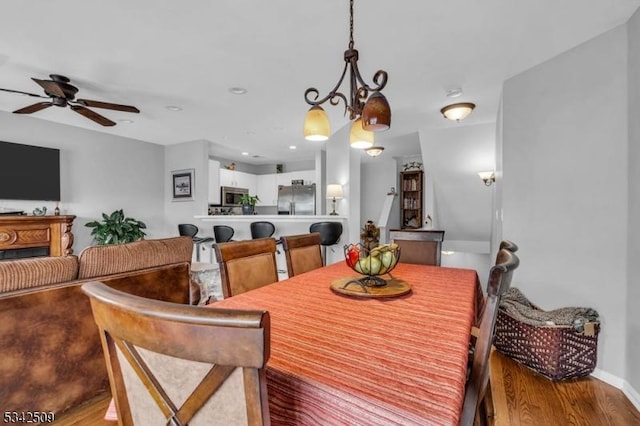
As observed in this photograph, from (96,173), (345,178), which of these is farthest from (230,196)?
(345,178)

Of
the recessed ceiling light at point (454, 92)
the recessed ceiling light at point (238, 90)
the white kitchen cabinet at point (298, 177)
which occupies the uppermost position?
the recessed ceiling light at point (238, 90)

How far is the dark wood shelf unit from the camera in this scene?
7.27m

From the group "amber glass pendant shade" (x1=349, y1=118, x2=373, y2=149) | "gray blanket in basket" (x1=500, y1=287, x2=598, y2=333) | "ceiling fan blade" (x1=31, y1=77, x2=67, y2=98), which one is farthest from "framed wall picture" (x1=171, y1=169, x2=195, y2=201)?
"gray blanket in basket" (x1=500, y1=287, x2=598, y2=333)

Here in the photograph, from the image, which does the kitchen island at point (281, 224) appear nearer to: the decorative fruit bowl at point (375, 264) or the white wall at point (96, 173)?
the white wall at point (96, 173)

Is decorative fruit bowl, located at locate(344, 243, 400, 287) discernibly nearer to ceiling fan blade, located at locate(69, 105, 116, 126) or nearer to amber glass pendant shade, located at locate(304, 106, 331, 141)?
amber glass pendant shade, located at locate(304, 106, 331, 141)

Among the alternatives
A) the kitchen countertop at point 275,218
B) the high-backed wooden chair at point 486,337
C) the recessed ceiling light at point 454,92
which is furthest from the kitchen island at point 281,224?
the high-backed wooden chair at point 486,337

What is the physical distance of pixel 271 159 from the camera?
301 inches

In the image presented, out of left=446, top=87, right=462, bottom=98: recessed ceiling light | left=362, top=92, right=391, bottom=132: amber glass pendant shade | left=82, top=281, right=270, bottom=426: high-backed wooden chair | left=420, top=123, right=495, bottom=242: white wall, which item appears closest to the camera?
left=82, top=281, right=270, bottom=426: high-backed wooden chair

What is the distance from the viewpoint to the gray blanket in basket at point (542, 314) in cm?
213

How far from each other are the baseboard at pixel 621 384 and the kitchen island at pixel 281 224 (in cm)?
307

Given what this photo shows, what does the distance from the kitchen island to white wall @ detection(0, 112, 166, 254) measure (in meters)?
1.13

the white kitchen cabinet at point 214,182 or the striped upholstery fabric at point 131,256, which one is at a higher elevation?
the white kitchen cabinet at point 214,182

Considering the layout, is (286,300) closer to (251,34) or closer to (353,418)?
(353,418)

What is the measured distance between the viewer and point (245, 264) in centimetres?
171
